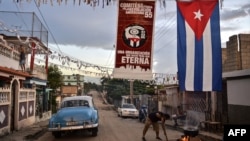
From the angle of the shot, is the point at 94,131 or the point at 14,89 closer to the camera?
the point at 94,131

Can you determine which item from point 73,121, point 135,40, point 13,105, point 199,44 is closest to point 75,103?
point 73,121

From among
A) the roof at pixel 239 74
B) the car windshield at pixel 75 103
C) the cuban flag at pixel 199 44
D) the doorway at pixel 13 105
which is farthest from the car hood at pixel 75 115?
the cuban flag at pixel 199 44

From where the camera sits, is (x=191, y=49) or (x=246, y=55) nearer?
(x=191, y=49)

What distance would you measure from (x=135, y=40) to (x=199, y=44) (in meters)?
1.62

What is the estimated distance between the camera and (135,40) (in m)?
8.63

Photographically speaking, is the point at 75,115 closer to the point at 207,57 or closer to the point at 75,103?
the point at 75,103

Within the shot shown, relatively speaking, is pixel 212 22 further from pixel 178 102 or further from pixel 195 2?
pixel 178 102

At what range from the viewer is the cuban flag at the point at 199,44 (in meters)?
7.71

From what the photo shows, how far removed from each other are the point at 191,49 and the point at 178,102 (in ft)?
74.2

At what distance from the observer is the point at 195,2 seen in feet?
25.7

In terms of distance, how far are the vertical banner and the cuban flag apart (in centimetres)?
98

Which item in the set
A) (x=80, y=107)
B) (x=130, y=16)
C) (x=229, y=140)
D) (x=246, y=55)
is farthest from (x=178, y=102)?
(x=229, y=140)

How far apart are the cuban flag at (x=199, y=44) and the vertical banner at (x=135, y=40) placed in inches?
38.7

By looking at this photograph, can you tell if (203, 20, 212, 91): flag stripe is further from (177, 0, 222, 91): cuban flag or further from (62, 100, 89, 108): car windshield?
(62, 100, 89, 108): car windshield
